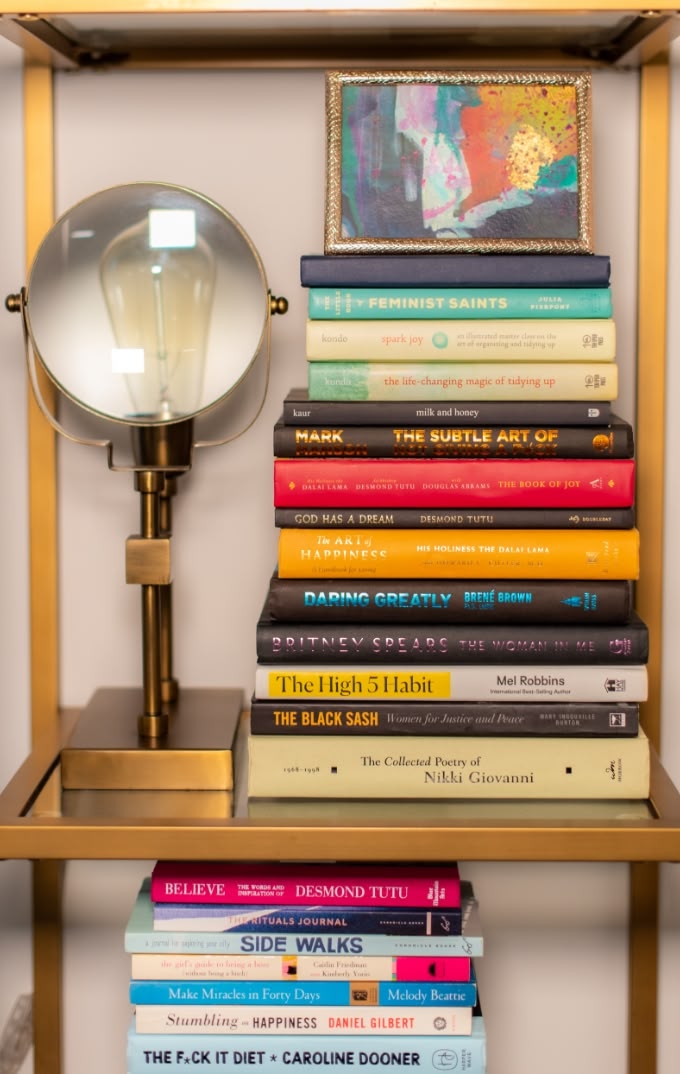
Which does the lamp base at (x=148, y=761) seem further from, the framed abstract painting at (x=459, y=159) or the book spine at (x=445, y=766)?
the framed abstract painting at (x=459, y=159)

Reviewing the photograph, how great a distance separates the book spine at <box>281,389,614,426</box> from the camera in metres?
1.03

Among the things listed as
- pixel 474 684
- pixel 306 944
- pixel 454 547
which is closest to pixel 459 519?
pixel 454 547

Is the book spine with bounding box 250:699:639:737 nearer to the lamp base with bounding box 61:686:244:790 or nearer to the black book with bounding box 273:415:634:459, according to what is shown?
the lamp base with bounding box 61:686:244:790

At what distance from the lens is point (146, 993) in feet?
3.46

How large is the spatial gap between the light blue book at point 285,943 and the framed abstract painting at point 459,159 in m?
0.55

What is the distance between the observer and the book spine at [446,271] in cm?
104

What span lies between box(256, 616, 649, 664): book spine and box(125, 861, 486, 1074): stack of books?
7.1 inches

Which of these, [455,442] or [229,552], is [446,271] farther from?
[229,552]

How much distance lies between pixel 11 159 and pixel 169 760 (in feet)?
1.84

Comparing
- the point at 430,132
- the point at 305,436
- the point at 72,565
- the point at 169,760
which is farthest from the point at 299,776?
the point at 430,132

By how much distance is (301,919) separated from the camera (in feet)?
→ 3.44

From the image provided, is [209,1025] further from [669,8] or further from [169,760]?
[669,8]

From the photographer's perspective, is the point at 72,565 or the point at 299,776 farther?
the point at 72,565

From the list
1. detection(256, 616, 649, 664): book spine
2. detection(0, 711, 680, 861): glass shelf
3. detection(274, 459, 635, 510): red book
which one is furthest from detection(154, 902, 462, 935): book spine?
detection(274, 459, 635, 510): red book
